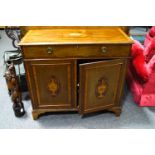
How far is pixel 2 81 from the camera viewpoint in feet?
7.38

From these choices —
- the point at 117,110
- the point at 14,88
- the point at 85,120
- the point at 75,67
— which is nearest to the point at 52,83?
the point at 75,67

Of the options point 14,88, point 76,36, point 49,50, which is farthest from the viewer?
point 14,88

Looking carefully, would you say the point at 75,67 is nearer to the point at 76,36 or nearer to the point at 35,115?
the point at 76,36

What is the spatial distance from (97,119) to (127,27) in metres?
0.93

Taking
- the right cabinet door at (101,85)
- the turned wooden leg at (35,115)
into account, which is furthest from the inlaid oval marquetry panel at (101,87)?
the turned wooden leg at (35,115)

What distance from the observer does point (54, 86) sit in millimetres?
1494

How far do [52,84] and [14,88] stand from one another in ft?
1.25

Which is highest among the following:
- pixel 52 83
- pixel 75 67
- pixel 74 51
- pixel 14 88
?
pixel 74 51

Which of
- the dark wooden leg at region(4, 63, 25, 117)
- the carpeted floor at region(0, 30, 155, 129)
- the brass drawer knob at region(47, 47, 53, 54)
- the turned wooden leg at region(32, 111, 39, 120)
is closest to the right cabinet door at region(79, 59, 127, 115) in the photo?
the carpeted floor at region(0, 30, 155, 129)

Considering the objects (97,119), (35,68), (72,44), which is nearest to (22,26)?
(35,68)

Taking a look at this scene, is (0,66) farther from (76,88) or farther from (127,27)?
(127,27)

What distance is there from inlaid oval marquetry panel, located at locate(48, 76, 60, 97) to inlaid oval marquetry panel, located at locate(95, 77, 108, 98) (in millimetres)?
336

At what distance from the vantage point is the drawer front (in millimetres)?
1305

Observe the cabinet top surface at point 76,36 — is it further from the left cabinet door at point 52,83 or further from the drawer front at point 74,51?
the left cabinet door at point 52,83
